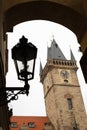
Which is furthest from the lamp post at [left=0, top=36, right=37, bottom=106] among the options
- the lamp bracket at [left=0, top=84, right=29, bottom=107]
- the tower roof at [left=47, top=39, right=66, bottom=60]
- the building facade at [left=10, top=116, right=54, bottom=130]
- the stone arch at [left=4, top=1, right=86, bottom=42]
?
the tower roof at [left=47, top=39, right=66, bottom=60]

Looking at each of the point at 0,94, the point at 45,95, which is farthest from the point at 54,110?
the point at 0,94

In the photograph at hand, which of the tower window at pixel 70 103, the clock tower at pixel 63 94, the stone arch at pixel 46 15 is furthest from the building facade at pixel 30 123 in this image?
the stone arch at pixel 46 15

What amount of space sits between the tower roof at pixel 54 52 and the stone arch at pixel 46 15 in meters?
40.6

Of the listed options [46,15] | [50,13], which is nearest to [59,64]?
[46,15]

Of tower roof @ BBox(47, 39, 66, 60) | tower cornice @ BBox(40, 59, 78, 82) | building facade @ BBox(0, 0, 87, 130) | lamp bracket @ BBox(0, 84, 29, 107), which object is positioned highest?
tower roof @ BBox(47, 39, 66, 60)

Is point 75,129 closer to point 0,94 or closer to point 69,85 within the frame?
point 69,85

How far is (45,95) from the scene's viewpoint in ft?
150

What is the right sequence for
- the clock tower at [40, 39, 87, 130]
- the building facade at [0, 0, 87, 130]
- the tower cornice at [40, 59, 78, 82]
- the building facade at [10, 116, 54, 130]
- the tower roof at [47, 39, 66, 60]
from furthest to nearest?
the tower roof at [47, 39, 66, 60], the tower cornice at [40, 59, 78, 82], the building facade at [10, 116, 54, 130], the clock tower at [40, 39, 87, 130], the building facade at [0, 0, 87, 130]

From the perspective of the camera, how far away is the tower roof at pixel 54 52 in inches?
1914

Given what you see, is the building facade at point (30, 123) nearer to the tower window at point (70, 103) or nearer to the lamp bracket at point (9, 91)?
the tower window at point (70, 103)

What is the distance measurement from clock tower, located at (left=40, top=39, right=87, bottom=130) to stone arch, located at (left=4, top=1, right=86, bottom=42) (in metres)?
31.3

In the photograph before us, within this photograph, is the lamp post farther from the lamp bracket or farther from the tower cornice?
the tower cornice

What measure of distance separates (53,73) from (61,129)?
968 cm

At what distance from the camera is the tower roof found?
4860 centimetres
